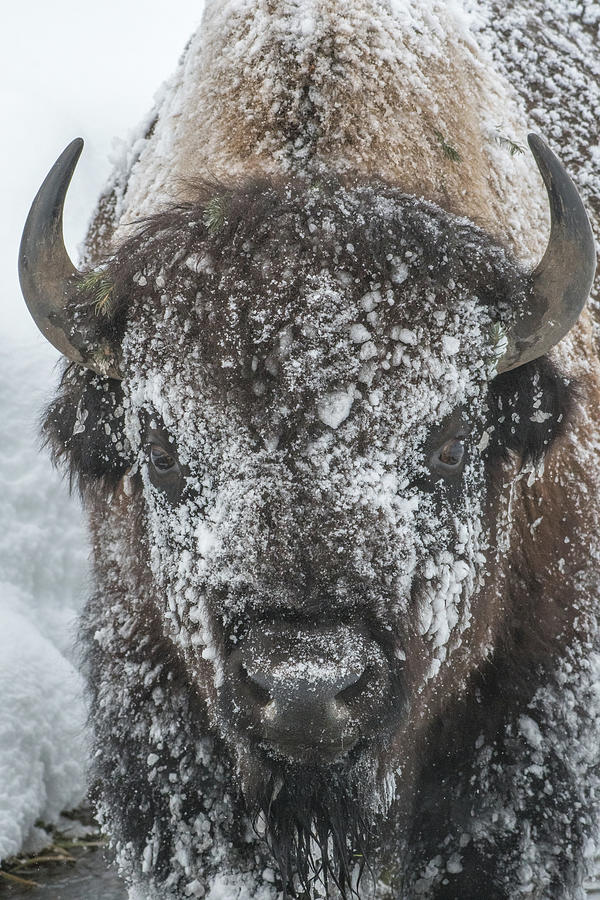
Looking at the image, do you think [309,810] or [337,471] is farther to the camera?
[309,810]

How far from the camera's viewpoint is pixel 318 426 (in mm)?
2582

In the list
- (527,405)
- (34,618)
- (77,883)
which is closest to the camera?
(527,405)

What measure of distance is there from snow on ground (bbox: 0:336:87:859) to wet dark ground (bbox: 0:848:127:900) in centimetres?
14

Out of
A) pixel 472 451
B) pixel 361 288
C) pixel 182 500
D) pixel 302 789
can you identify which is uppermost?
pixel 361 288

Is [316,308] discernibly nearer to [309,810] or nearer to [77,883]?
[309,810]

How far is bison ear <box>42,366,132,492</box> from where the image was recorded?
3.14 meters

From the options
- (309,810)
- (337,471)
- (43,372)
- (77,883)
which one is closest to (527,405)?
(337,471)

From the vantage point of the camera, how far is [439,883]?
3.49 m

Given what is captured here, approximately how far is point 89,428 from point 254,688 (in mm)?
1145

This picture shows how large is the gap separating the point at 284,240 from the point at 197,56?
5.78 ft

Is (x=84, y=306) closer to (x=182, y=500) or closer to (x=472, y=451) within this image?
(x=182, y=500)

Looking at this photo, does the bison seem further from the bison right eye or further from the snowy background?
the snowy background

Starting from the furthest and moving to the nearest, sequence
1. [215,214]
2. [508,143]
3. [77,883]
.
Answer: [77,883], [508,143], [215,214]

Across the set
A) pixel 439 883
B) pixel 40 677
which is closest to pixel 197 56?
pixel 40 677
